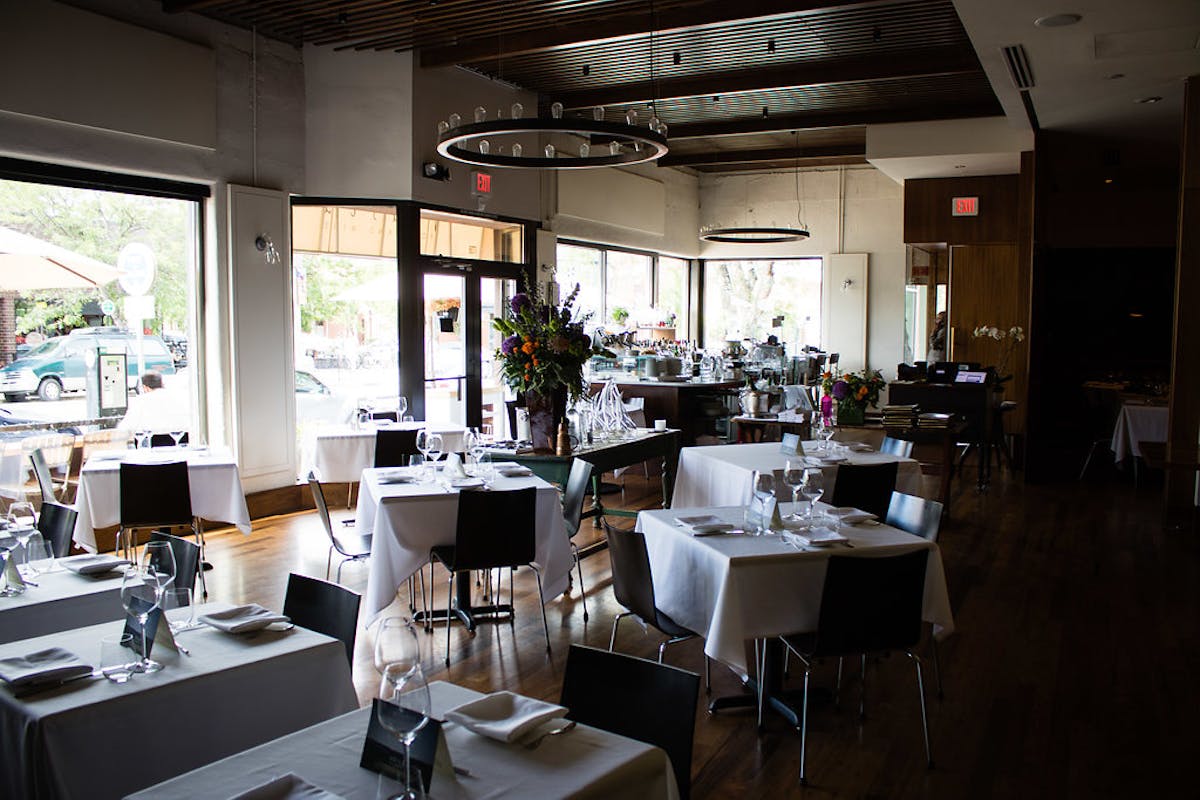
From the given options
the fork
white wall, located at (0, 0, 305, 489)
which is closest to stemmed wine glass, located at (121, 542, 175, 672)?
the fork

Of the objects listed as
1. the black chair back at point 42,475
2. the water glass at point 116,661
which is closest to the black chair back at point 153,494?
the black chair back at point 42,475

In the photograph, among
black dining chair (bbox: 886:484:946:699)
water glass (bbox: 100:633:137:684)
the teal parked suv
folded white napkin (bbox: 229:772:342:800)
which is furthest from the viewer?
the teal parked suv

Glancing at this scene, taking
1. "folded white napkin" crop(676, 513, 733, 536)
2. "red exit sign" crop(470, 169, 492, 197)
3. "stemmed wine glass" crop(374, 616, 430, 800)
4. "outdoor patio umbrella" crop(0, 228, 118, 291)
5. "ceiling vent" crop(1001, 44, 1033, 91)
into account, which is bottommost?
"folded white napkin" crop(676, 513, 733, 536)

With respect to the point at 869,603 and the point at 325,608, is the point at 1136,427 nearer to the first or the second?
the point at 869,603

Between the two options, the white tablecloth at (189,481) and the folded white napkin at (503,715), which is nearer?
the folded white napkin at (503,715)

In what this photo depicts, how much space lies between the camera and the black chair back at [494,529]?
4887mm

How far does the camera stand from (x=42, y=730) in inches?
90.0

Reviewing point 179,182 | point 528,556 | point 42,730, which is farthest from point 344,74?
point 42,730

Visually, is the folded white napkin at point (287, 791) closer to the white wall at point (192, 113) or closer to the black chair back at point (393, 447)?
the black chair back at point (393, 447)

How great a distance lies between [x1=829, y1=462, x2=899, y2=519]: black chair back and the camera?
18.4 ft

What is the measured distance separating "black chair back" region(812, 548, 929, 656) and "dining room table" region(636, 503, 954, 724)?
0.10m

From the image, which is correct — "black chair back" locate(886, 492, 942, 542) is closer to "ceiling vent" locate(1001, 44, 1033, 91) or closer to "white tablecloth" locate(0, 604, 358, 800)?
"white tablecloth" locate(0, 604, 358, 800)

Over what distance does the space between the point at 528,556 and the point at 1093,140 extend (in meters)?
9.36

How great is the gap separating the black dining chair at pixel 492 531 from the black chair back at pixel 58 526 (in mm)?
1772
